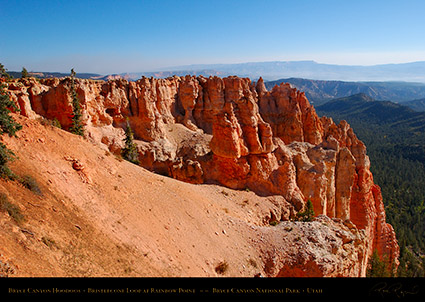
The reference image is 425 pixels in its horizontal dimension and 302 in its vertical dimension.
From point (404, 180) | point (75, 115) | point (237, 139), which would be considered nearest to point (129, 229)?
point (237, 139)

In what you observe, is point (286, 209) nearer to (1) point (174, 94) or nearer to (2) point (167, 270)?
(2) point (167, 270)

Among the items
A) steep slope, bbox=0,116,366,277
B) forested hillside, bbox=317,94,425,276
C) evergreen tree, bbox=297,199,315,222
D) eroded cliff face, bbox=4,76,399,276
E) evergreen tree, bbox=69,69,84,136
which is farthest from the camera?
forested hillside, bbox=317,94,425,276

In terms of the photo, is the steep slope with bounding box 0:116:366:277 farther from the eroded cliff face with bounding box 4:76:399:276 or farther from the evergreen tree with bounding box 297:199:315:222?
the eroded cliff face with bounding box 4:76:399:276

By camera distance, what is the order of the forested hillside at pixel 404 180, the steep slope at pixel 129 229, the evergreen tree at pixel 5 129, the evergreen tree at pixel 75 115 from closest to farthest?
1. the steep slope at pixel 129 229
2. the evergreen tree at pixel 5 129
3. the evergreen tree at pixel 75 115
4. the forested hillside at pixel 404 180

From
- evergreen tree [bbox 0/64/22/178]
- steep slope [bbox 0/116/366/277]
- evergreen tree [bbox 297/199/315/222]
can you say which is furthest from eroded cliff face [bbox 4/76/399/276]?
evergreen tree [bbox 0/64/22/178]

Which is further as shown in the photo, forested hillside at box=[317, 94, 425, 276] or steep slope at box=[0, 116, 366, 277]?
forested hillside at box=[317, 94, 425, 276]

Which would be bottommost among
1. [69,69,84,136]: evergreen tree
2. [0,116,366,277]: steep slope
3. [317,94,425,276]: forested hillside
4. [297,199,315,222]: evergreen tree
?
[317,94,425,276]: forested hillside

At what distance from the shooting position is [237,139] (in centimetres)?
2741

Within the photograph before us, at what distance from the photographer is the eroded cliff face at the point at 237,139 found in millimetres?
27766

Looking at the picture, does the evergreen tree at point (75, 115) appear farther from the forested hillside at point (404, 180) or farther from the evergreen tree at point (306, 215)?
the forested hillside at point (404, 180)

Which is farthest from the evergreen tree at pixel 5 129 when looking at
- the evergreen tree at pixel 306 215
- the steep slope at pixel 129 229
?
the evergreen tree at pixel 306 215

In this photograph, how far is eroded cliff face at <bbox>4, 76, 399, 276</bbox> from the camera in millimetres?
27766

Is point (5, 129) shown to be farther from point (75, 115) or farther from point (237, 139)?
point (237, 139)
